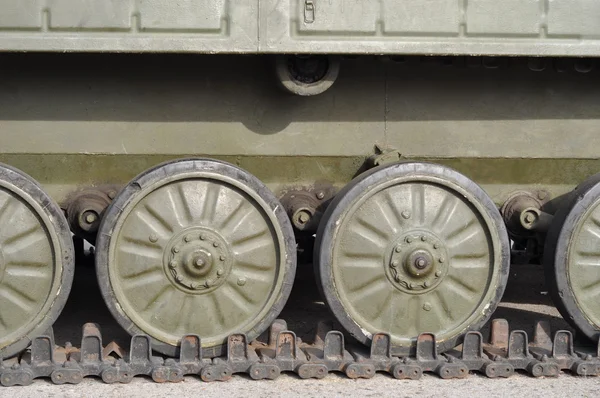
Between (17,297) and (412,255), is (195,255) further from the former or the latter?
(412,255)

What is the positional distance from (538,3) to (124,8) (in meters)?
2.03

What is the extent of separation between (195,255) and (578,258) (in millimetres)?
1968

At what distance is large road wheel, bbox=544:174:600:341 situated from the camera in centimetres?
555

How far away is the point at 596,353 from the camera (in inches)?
222

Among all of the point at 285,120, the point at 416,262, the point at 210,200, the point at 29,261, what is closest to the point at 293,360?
the point at 416,262

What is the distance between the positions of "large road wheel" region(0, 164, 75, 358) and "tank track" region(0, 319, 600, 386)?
122mm

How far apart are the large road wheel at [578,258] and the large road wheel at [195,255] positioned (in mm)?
1361

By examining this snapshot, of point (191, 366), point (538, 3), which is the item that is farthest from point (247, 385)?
point (538, 3)

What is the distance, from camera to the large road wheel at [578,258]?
5.55m

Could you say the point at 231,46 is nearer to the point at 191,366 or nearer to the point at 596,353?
the point at 191,366

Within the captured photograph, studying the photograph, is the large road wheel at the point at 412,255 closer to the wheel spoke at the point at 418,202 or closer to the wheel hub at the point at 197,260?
the wheel spoke at the point at 418,202

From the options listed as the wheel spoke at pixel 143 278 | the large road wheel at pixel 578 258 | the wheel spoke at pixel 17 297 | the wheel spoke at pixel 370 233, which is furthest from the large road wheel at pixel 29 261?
the large road wheel at pixel 578 258

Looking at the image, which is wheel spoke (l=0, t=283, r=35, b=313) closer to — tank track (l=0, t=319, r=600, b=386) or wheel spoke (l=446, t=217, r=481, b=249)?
tank track (l=0, t=319, r=600, b=386)

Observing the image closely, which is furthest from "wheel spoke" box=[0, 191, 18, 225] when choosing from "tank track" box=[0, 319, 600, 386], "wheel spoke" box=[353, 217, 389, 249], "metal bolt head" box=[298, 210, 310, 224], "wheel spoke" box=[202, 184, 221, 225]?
"wheel spoke" box=[353, 217, 389, 249]
